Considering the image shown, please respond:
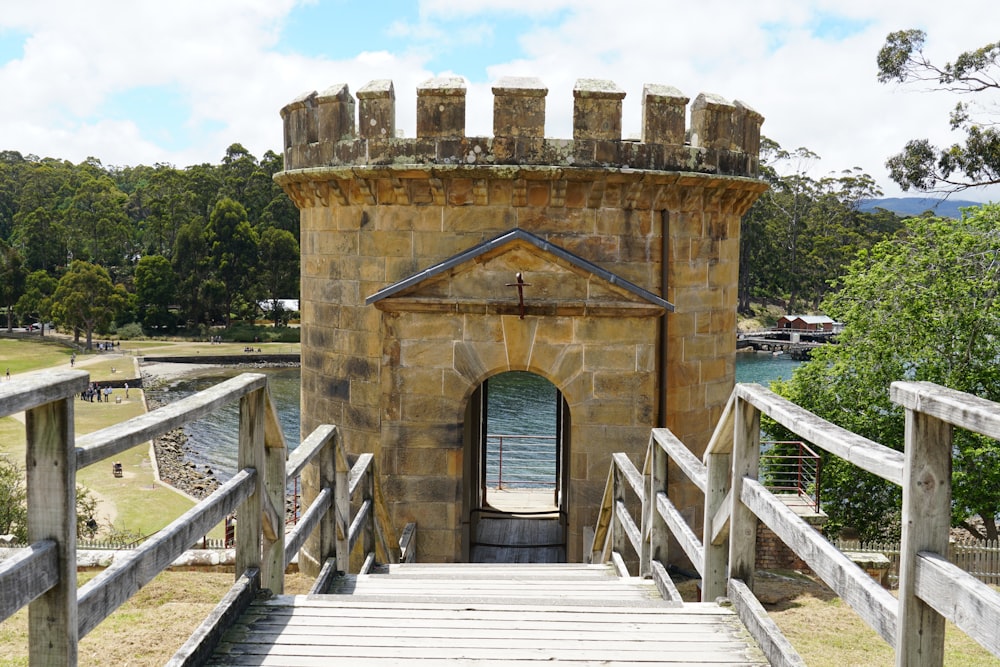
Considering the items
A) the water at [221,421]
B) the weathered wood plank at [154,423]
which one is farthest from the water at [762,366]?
the weathered wood plank at [154,423]

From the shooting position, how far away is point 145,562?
2.61m

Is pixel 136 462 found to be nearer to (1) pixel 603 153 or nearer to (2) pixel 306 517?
(1) pixel 603 153

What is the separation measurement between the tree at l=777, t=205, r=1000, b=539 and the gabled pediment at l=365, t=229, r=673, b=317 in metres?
11.4

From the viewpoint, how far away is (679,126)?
363 inches

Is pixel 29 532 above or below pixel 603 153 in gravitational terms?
below

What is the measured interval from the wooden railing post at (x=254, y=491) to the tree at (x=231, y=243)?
5425cm

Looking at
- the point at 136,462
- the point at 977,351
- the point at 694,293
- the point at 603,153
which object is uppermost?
the point at 603,153

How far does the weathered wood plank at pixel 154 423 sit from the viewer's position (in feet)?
7.51

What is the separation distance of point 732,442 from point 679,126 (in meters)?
5.96

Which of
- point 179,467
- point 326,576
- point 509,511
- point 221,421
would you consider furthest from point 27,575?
point 221,421

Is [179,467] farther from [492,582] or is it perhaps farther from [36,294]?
[492,582]

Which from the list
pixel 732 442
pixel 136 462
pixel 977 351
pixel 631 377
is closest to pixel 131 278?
pixel 136 462

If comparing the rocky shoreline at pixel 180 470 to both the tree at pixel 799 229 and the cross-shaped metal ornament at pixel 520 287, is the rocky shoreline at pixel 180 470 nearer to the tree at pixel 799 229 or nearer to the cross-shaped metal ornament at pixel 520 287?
the cross-shaped metal ornament at pixel 520 287

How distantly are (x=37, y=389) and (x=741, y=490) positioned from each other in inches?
98.5
